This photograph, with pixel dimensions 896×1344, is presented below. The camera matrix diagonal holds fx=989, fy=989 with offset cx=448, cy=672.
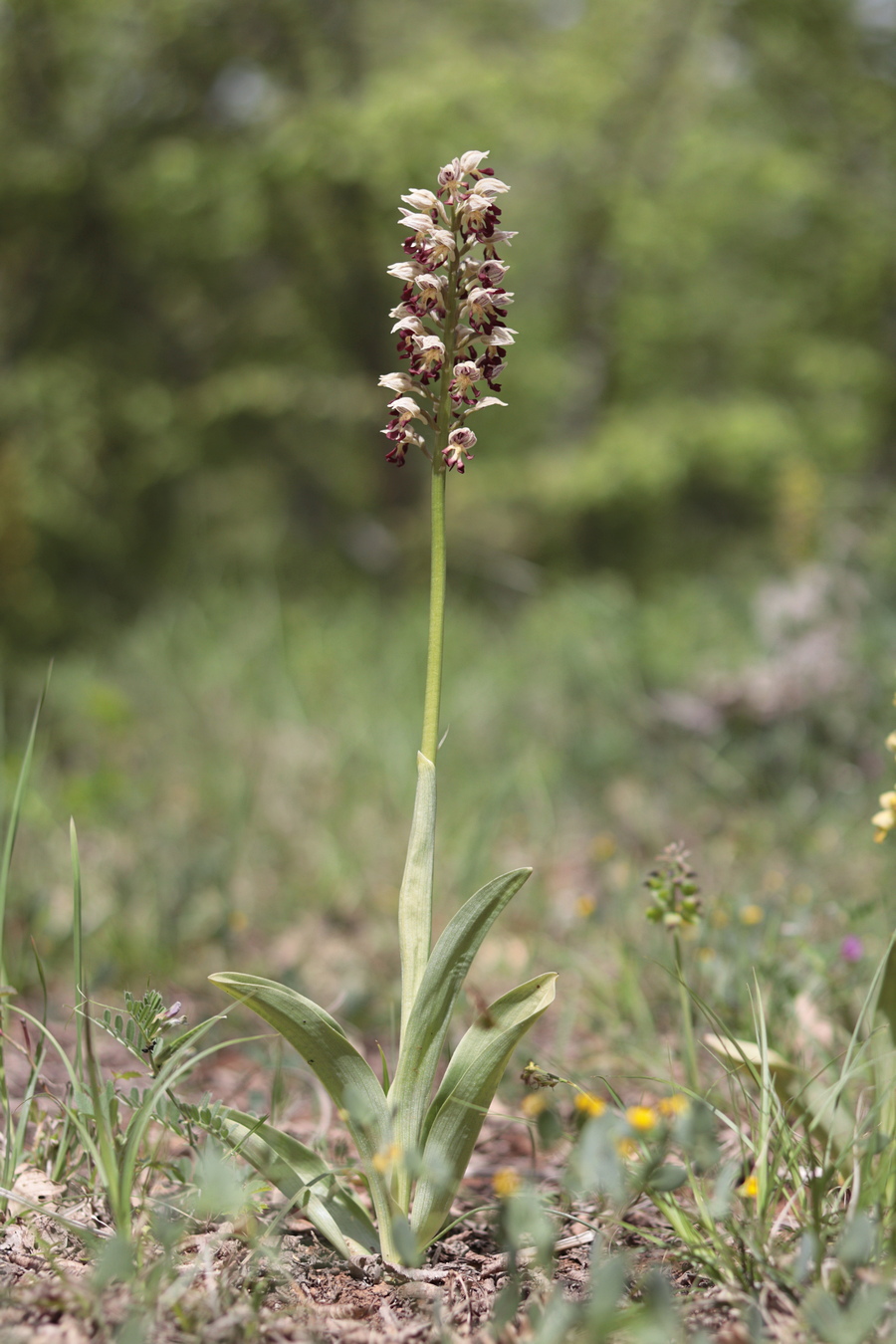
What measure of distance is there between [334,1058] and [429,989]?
0.15 meters

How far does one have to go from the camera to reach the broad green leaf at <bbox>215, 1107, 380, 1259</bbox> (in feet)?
3.98

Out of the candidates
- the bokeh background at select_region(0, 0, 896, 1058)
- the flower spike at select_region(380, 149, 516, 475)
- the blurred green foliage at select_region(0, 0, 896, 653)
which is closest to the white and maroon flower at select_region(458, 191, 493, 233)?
the flower spike at select_region(380, 149, 516, 475)

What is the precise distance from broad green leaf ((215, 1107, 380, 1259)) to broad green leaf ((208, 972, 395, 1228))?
1.5 inches

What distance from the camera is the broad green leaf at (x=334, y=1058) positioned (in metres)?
1.14

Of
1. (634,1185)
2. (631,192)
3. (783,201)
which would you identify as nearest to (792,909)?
(634,1185)

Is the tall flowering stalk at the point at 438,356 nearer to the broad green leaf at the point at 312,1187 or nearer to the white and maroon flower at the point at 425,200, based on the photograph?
the white and maroon flower at the point at 425,200

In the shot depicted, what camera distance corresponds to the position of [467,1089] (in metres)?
1.19

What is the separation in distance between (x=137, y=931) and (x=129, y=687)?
8.74ft

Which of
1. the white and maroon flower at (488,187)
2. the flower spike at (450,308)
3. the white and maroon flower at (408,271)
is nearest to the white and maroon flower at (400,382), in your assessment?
the flower spike at (450,308)

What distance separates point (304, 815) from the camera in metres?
3.43

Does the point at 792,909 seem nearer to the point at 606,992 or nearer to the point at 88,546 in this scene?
the point at 606,992

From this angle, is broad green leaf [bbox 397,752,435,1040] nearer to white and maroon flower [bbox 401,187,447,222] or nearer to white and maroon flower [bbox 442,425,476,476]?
white and maroon flower [bbox 442,425,476,476]

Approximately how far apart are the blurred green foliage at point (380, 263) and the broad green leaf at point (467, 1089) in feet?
19.2

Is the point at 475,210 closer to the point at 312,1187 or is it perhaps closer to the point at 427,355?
the point at 427,355
